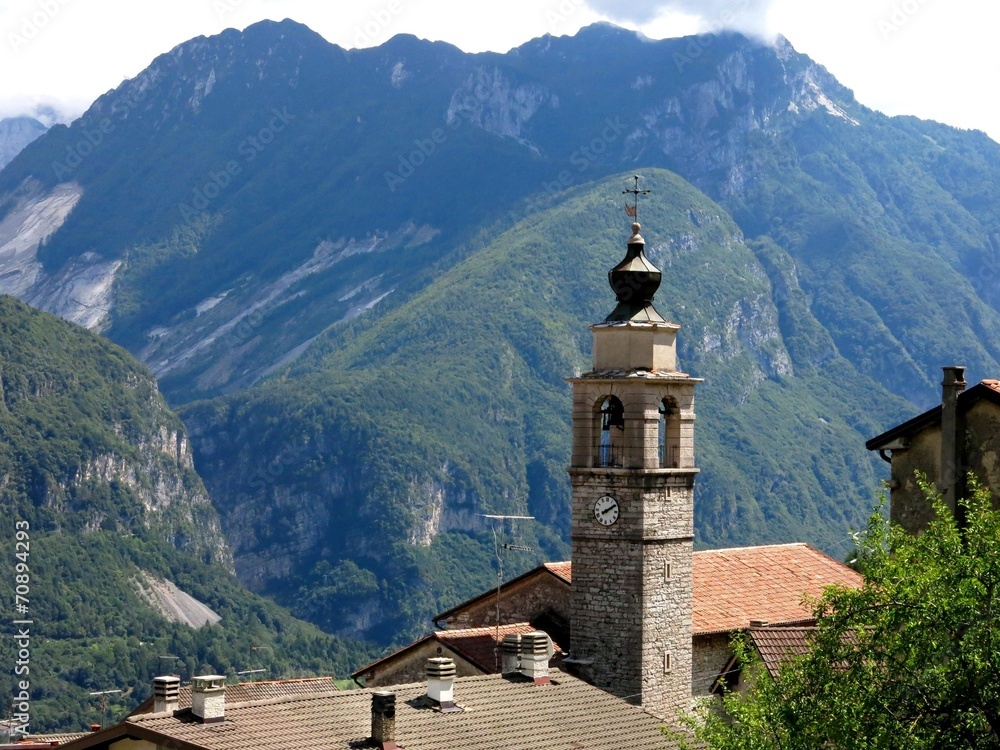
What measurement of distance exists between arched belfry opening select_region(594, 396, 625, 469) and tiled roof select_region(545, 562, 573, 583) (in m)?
2.77

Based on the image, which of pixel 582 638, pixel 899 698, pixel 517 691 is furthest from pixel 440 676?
pixel 899 698

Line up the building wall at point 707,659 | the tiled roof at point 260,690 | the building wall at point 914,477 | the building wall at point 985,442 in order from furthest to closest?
1. the building wall at point 707,659
2. the tiled roof at point 260,690
3. the building wall at point 914,477
4. the building wall at point 985,442

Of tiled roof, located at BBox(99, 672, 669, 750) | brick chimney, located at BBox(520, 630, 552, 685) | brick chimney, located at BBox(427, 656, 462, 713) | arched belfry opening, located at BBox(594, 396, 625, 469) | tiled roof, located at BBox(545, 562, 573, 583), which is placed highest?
arched belfry opening, located at BBox(594, 396, 625, 469)

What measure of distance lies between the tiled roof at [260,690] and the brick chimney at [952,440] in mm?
16129

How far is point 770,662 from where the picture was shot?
4119 centimetres

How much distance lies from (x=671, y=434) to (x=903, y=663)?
21.2m

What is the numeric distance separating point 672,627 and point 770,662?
7199mm

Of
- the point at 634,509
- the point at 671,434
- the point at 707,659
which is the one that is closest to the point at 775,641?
the point at 634,509

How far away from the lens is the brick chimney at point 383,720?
119ft

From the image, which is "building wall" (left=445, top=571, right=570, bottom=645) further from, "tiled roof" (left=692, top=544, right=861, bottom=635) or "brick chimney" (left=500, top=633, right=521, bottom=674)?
"brick chimney" (left=500, top=633, right=521, bottom=674)

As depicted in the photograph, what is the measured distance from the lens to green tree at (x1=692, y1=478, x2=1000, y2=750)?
2861cm

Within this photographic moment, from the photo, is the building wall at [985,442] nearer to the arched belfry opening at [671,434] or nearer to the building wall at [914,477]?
the building wall at [914,477]

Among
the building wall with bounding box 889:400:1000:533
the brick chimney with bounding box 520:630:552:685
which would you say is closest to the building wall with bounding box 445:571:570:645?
the brick chimney with bounding box 520:630:552:685

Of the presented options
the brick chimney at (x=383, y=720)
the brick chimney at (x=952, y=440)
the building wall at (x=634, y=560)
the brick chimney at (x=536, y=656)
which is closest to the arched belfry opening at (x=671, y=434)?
the building wall at (x=634, y=560)
